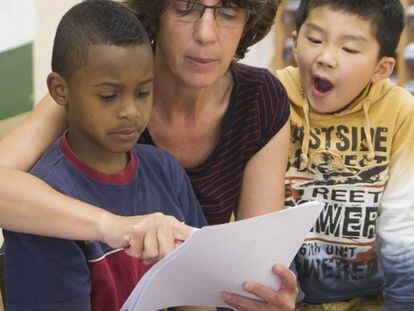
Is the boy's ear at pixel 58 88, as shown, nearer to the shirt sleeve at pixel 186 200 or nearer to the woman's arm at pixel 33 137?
the woman's arm at pixel 33 137

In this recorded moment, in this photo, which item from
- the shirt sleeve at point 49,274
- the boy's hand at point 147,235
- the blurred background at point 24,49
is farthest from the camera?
the blurred background at point 24,49

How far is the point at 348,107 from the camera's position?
5.05 ft

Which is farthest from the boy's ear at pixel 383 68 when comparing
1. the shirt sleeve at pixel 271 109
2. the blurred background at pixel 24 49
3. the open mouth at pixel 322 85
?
the blurred background at pixel 24 49

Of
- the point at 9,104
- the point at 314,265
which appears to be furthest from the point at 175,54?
the point at 9,104

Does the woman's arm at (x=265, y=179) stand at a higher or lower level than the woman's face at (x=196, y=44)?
lower

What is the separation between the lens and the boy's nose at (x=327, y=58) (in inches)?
57.9

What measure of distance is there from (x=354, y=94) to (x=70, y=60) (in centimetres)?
70

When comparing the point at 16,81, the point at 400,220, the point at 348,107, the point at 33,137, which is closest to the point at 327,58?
the point at 348,107

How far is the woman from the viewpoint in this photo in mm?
1279

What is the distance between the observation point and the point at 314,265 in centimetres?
154

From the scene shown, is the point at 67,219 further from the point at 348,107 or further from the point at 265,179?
the point at 348,107

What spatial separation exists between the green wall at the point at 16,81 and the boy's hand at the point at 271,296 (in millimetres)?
998

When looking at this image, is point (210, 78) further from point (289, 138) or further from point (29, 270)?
point (29, 270)

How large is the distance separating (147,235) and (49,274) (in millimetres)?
209
